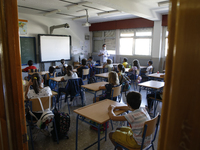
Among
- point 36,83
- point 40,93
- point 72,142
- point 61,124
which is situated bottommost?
point 72,142

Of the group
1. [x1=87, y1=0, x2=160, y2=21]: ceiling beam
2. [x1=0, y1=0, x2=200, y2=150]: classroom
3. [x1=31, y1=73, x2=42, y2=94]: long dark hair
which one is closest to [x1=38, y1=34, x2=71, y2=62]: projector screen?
[x1=0, y1=0, x2=200, y2=150]: classroom

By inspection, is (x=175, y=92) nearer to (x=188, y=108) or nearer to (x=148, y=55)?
(x=188, y=108)

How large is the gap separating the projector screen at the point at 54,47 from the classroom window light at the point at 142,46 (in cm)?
376

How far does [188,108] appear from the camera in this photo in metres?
0.42

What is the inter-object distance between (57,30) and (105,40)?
2881 mm

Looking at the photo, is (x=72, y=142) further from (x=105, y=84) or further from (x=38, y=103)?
(x=105, y=84)

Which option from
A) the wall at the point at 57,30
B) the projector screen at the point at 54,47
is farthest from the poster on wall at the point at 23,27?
the projector screen at the point at 54,47

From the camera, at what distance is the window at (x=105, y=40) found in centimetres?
912

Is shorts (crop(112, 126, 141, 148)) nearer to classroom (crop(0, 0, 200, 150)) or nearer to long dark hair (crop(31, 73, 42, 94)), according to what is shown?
classroom (crop(0, 0, 200, 150))

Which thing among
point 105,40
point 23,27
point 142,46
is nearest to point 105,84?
point 142,46

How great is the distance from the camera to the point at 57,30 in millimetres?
8281

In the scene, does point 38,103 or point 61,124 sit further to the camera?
point 61,124

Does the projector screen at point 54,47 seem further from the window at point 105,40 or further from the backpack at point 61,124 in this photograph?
the backpack at point 61,124

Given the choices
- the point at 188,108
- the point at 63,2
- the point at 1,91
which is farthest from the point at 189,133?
the point at 63,2
